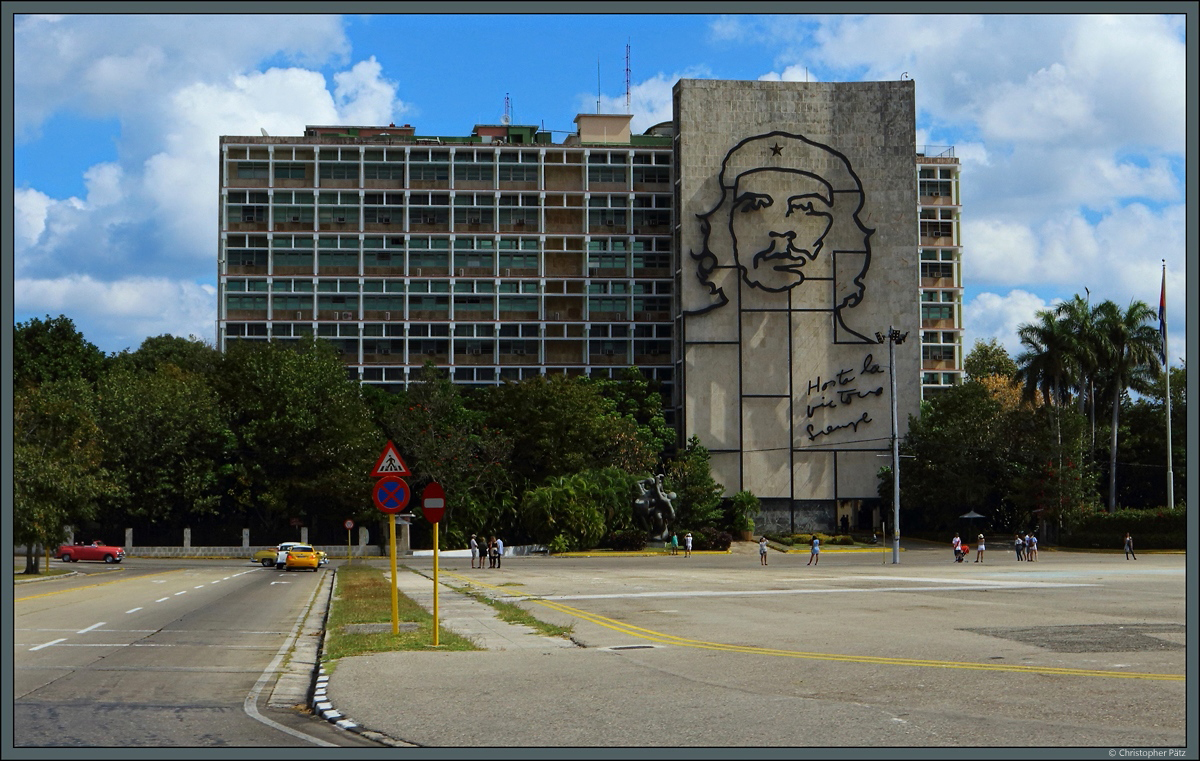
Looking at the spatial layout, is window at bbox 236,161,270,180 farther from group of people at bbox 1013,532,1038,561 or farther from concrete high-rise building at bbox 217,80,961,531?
group of people at bbox 1013,532,1038,561

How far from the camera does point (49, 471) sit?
1797 inches

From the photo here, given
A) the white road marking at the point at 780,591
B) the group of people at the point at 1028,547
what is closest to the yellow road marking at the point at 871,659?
the white road marking at the point at 780,591

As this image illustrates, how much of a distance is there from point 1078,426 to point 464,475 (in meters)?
40.0

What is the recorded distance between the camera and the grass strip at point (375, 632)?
1725 centimetres

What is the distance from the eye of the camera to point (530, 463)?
82188mm

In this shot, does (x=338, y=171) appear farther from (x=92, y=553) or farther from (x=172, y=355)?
(x=92, y=553)

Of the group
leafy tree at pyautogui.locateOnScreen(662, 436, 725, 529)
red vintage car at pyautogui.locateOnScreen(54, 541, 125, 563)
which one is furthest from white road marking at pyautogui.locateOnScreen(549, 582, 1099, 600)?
red vintage car at pyautogui.locateOnScreen(54, 541, 125, 563)

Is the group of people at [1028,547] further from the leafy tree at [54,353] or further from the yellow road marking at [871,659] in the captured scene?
the leafy tree at [54,353]

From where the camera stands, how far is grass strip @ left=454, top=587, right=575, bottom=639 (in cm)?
2048

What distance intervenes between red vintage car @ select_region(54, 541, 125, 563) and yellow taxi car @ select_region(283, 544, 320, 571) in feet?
56.9

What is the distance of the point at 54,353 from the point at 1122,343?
76.1 metres

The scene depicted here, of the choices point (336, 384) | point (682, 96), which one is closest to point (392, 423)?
point (336, 384)

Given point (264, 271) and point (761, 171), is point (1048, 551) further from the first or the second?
point (264, 271)

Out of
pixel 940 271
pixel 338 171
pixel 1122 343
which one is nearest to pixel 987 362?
pixel 940 271
